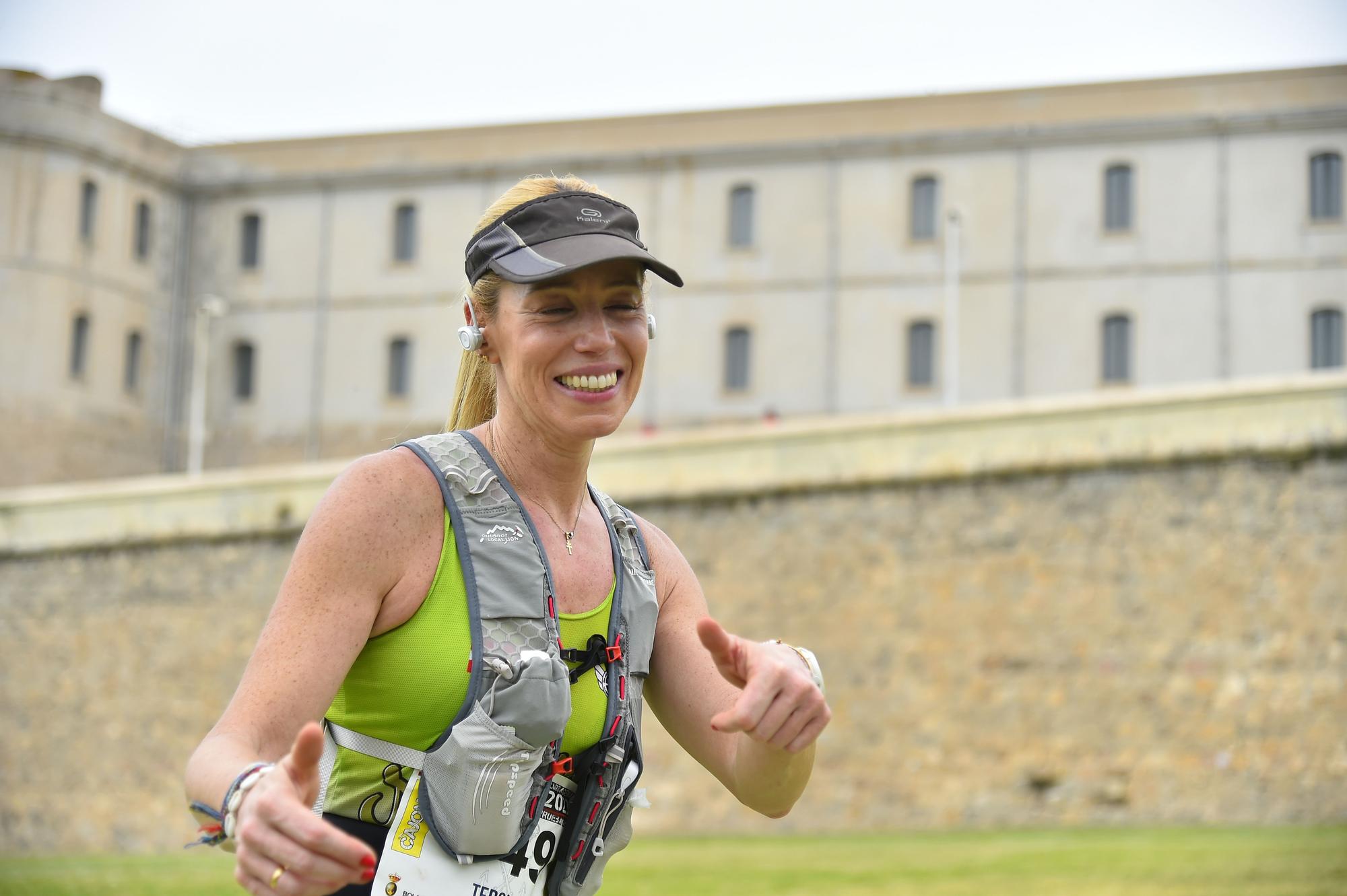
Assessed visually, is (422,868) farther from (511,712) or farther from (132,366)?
(132,366)

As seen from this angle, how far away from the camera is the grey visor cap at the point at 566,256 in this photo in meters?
2.67

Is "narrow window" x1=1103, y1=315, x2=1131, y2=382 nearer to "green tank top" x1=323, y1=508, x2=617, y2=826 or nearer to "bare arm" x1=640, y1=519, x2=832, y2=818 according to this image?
"bare arm" x1=640, y1=519, x2=832, y2=818

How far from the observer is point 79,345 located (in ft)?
144

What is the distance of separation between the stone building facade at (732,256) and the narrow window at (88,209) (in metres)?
0.07

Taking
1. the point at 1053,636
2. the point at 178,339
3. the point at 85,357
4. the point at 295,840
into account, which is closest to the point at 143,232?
the point at 178,339

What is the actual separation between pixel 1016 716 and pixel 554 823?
52.7 feet

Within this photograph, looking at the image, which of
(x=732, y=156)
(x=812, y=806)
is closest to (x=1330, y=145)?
(x=732, y=156)

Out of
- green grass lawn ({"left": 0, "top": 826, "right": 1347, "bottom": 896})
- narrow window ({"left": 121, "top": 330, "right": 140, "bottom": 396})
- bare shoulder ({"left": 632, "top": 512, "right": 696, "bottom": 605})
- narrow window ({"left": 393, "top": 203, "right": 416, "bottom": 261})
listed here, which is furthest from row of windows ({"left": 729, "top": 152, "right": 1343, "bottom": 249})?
bare shoulder ({"left": 632, "top": 512, "right": 696, "bottom": 605})

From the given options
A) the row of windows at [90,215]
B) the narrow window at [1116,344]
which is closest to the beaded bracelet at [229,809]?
the narrow window at [1116,344]

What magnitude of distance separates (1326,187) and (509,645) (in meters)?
39.1

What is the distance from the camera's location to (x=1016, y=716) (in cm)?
1827

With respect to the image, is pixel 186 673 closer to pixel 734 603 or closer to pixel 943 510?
pixel 734 603

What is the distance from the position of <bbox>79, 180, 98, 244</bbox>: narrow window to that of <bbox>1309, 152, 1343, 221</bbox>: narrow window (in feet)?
95.3

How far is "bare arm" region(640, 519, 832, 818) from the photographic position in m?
2.51
